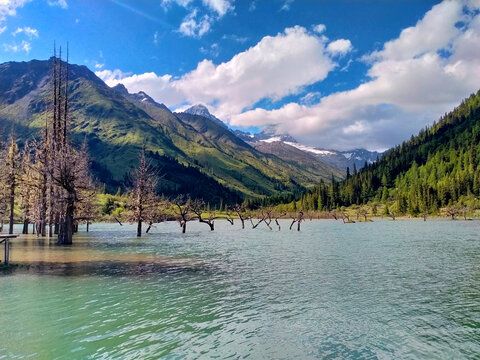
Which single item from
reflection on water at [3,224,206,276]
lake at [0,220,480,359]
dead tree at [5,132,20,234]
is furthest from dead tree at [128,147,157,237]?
lake at [0,220,480,359]

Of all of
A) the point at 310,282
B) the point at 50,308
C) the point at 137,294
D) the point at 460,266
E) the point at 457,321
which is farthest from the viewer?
the point at 460,266

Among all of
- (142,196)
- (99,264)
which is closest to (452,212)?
(142,196)

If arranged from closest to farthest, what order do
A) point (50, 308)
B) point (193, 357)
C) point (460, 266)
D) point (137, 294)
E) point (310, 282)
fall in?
point (193, 357)
point (50, 308)
point (137, 294)
point (310, 282)
point (460, 266)

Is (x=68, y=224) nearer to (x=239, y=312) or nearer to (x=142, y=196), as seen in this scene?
(x=142, y=196)

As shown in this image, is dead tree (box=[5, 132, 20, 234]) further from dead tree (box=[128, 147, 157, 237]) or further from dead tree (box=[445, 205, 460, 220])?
dead tree (box=[445, 205, 460, 220])

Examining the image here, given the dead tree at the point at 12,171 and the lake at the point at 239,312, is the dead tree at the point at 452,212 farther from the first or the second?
the dead tree at the point at 12,171

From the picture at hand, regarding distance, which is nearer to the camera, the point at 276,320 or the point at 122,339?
the point at 122,339

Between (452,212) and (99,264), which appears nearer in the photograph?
(99,264)

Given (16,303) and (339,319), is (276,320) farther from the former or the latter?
(16,303)

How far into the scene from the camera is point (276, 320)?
1934 cm

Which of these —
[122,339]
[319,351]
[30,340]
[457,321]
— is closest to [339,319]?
[319,351]

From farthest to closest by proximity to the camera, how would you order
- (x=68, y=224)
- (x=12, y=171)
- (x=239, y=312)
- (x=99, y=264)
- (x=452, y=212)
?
(x=452, y=212)
(x=12, y=171)
(x=68, y=224)
(x=99, y=264)
(x=239, y=312)

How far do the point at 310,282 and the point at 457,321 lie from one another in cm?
1217

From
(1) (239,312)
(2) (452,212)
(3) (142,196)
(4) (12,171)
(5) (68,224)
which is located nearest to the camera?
(1) (239,312)
